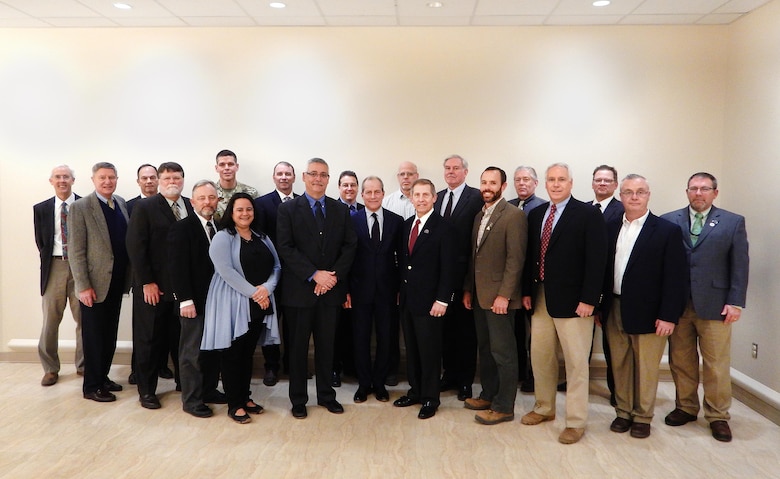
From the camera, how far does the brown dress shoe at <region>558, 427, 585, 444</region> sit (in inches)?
145

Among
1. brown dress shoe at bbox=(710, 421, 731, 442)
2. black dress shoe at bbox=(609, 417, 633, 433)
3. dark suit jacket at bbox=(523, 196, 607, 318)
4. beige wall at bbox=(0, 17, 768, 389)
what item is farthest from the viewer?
beige wall at bbox=(0, 17, 768, 389)

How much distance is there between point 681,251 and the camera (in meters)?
3.65

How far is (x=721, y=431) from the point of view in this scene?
12.5 ft

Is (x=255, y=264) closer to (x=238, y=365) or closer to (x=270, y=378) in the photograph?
(x=238, y=365)

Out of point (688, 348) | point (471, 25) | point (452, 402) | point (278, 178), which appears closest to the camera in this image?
point (688, 348)

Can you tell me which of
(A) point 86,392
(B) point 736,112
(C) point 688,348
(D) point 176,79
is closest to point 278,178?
(D) point 176,79

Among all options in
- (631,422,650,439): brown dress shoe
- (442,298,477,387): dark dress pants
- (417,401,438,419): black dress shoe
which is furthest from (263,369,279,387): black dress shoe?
(631,422,650,439): brown dress shoe

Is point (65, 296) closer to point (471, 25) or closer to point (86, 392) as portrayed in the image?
point (86, 392)

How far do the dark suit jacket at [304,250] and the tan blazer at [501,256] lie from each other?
40.5 inches

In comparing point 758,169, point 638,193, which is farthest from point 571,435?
point 758,169

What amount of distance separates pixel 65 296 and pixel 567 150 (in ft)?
16.6

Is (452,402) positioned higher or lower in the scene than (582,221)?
lower

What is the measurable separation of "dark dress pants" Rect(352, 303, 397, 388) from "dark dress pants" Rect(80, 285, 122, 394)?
212cm

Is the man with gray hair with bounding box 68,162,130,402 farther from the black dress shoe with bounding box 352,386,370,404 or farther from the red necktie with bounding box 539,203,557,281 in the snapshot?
the red necktie with bounding box 539,203,557,281
